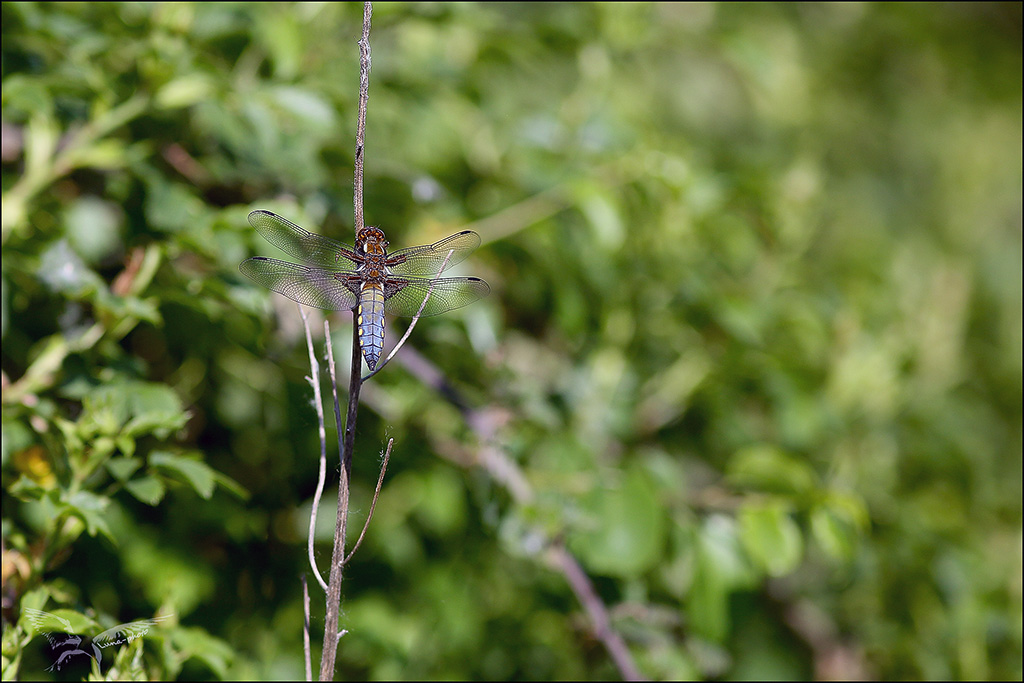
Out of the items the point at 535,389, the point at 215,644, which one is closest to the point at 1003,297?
the point at 535,389

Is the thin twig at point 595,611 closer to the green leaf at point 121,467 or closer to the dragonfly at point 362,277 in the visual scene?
the dragonfly at point 362,277

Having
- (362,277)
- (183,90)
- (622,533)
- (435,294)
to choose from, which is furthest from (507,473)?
(183,90)

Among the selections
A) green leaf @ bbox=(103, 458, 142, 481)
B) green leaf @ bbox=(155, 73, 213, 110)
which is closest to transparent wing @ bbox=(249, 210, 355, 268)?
green leaf @ bbox=(155, 73, 213, 110)

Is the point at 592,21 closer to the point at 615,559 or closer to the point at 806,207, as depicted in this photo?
the point at 806,207

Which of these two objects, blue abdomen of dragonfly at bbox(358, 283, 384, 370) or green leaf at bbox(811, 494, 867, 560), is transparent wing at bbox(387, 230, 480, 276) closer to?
blue abdomen of dragonfly at bbox(358, 283, 384, 370)

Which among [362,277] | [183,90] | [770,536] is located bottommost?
[770,536]

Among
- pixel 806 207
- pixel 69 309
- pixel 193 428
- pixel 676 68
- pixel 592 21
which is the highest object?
pixel 676 68

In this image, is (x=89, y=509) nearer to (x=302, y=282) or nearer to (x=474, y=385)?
(x=302, y=282)

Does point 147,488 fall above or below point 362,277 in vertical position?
below
